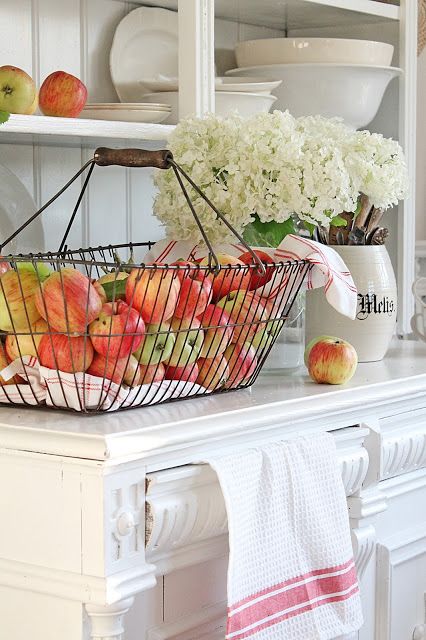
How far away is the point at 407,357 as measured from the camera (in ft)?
5.74

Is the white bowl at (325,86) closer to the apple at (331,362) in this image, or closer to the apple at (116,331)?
the apple at (331,362)

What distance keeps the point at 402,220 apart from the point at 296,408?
0.99m

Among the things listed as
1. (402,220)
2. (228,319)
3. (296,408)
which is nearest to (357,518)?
(296,408)

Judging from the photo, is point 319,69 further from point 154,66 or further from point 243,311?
point 243,311

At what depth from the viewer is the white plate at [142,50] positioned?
1923 mm

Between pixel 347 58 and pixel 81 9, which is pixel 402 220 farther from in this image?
pixel 81 9

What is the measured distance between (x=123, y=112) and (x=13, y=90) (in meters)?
0.21

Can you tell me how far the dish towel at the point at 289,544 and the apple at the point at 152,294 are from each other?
0.18 meters

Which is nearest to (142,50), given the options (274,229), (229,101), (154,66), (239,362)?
(154,66)

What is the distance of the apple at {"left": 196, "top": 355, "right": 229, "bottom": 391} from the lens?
1.31 m

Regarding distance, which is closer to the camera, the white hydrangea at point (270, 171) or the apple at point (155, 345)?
the apple at point (155, 345)

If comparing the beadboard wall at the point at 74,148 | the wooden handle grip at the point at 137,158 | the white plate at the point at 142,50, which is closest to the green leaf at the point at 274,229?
the wooden handle grip at the point at 137,158

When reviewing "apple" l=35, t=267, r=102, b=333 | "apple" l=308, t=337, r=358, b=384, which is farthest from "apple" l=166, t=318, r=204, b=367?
"apple" l=308, t=337, r=358, b=384

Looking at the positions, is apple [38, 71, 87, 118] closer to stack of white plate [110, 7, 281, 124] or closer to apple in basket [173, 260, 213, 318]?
stack of white plate [110, 7, 281, 124]
